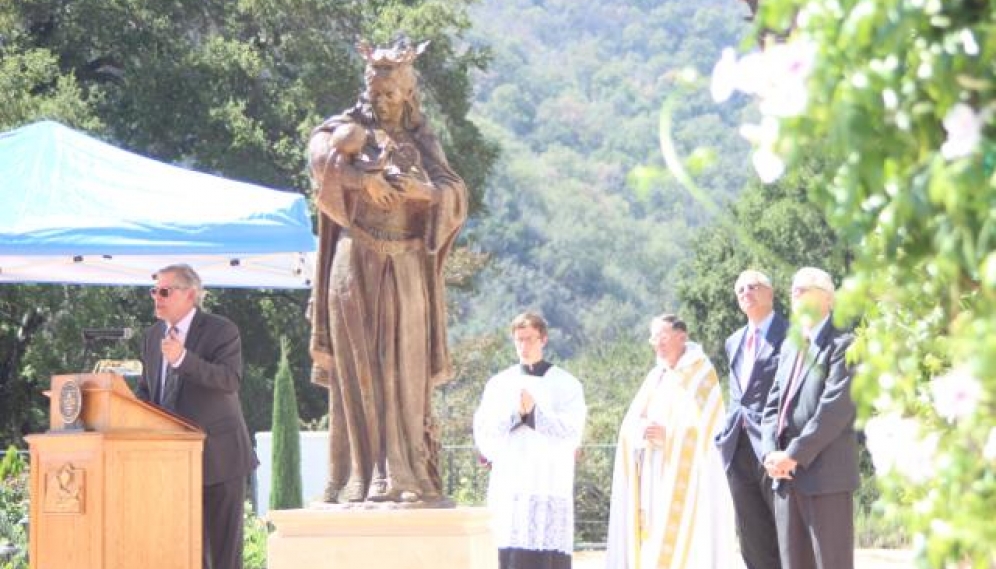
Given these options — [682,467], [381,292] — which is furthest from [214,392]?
[682,467]

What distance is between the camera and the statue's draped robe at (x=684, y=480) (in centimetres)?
1159

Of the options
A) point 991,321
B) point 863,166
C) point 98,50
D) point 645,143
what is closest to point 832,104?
point 863,166

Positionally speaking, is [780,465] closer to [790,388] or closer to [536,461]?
[790,388]

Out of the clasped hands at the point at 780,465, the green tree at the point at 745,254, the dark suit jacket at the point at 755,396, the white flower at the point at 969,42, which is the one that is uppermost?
the green tree at the point at 745,254

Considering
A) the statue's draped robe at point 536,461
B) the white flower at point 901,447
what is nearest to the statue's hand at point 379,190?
the statue's draped robe at point 536,461

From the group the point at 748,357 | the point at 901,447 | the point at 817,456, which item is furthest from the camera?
the point at 748,357

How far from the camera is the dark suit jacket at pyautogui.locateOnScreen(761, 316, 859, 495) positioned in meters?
9.29

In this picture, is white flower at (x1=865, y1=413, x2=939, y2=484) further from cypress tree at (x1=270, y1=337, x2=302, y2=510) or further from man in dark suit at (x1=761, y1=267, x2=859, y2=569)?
cypress tree at (x1=270, y1=337, x2=302, y2=510)

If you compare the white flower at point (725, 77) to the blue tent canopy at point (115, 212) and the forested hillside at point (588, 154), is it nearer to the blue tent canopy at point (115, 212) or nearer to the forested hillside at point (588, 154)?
the blue tent canopy at point (115, 212)

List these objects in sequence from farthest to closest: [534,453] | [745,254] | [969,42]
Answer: [745,254] < [534,453] < [969,42]

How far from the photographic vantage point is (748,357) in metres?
10.3

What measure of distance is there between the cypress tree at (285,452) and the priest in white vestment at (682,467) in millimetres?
9157

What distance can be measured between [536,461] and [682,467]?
0.87 meters

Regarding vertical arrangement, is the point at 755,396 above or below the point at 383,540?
above
